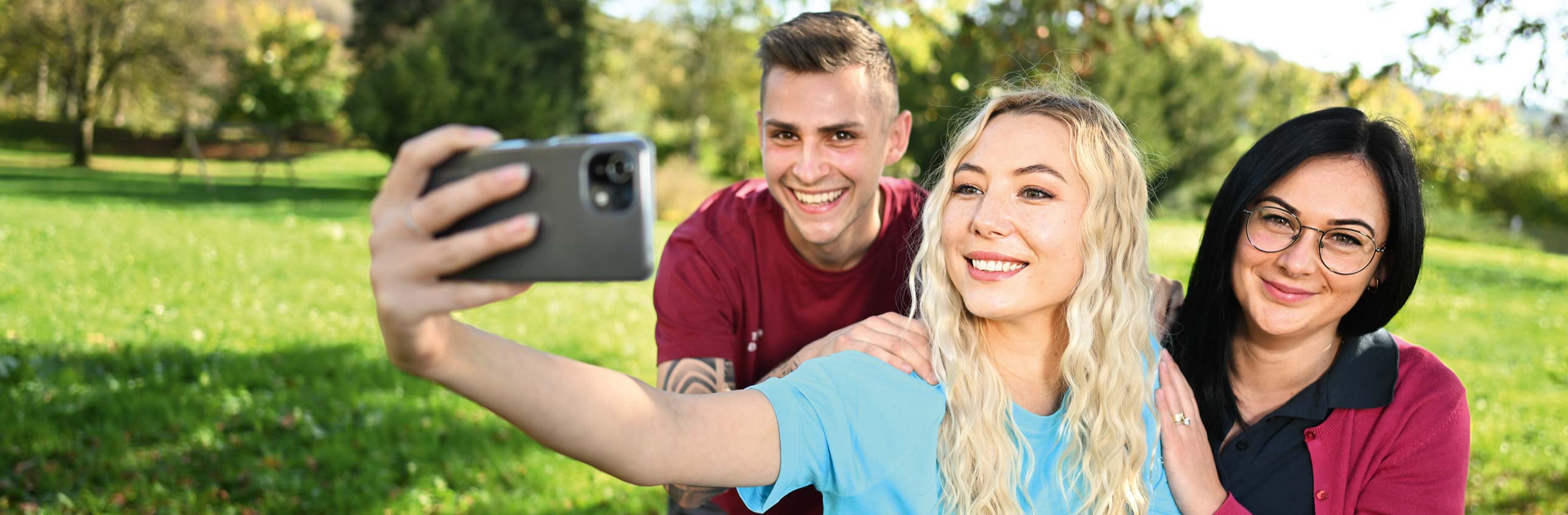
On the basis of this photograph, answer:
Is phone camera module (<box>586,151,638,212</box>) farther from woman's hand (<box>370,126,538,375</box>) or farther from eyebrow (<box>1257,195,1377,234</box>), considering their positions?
eyebrow (<box>1257,195,1377,234</box>)

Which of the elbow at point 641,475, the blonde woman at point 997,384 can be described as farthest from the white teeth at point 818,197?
the elbow at point 641,475

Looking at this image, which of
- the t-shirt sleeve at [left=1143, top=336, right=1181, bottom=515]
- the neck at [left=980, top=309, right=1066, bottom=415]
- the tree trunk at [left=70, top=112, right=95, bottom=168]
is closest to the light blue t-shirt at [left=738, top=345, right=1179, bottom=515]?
the neck at [left=980, top=309, right=1066, bottom=415]

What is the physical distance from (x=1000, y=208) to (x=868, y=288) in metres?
1.47

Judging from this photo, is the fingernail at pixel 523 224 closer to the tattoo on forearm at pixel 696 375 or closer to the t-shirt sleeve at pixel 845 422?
the t-shirt sleeve at pixel 845 422

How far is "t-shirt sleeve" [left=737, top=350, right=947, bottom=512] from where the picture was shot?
6.68 ft

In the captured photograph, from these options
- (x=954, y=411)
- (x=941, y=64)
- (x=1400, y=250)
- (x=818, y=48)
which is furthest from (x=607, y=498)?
(x=941, y=64)

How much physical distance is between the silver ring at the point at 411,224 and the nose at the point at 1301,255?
2.27 m

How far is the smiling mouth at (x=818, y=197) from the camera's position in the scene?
11.8 feet

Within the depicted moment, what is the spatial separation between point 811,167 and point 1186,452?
158 cm

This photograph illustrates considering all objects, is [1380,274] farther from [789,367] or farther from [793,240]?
[793,240]

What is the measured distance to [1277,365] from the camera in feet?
9.55

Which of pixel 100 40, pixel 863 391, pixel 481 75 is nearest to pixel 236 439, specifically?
pixel 863 391

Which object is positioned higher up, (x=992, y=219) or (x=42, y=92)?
(x=42, y=92)

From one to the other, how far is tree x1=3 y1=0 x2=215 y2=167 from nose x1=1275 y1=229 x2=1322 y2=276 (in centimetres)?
3157
